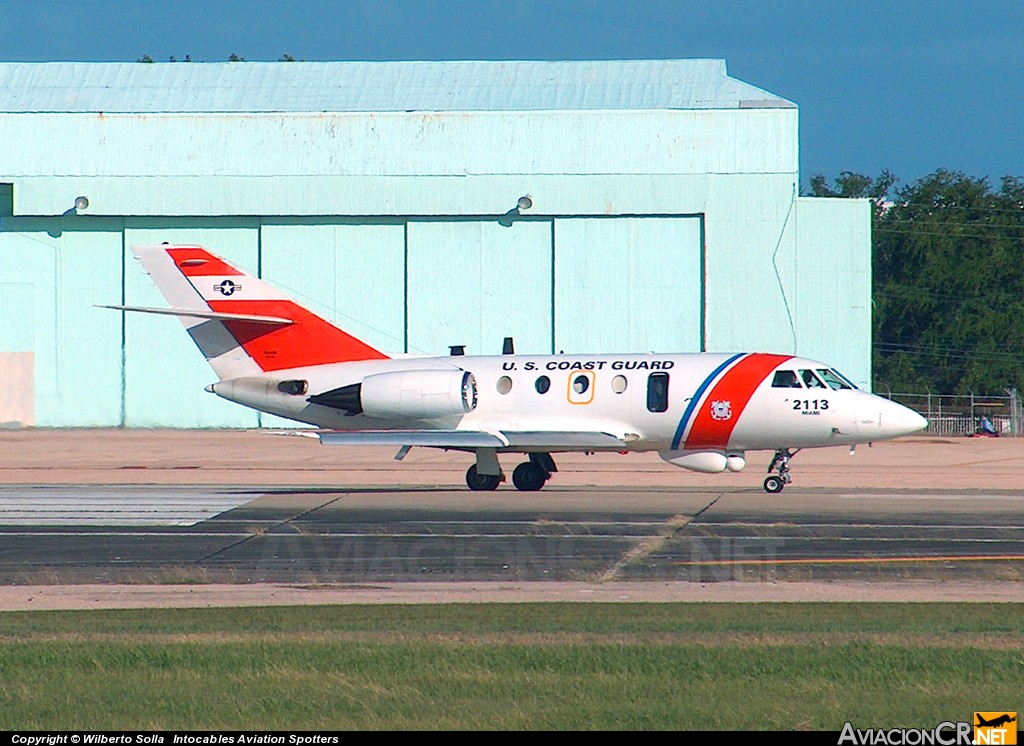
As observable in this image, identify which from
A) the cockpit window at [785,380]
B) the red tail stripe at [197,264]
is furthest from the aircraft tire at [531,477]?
the red tail stripe at [197,264]

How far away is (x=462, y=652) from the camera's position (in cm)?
1159

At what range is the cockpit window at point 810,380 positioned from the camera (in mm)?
27812

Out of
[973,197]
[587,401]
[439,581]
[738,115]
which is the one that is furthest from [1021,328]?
[439,581]

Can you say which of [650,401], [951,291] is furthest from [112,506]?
[951,291]

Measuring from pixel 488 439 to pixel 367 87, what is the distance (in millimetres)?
28037

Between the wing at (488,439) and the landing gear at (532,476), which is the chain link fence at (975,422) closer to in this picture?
the landing gear at (532,476)

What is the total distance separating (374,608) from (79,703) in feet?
17.4

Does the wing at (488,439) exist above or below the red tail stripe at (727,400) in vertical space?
below

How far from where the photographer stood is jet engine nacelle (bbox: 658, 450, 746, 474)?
27641 mm

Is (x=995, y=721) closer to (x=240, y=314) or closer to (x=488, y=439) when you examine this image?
(x=488, y=439)

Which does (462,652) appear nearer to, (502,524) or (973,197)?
(502,524)

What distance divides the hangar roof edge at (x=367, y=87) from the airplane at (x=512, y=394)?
22.4 metres

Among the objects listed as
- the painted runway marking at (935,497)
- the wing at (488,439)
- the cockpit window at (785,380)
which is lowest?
the painted runway marking at (935,497)

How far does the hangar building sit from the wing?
21.3 meters
